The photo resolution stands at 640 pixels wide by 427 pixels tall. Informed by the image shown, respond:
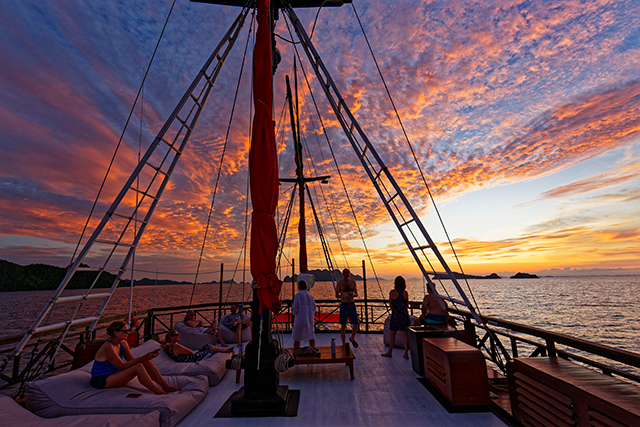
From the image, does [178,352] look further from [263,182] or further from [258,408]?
[263,182]

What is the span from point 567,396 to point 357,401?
2.58m

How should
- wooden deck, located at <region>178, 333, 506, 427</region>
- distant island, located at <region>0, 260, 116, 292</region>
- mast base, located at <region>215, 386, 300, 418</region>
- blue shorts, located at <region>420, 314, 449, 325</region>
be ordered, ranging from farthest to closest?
1. distant island, located at <region>0, 260, 116, 292</region>
2. blue shorts, located at <region>420, 314, 449, 325</region>
3. mast base, located at <region>215, 386, 300, 418</region>
4. wooden deck, located at <region>178, 333, 506, 427</region>

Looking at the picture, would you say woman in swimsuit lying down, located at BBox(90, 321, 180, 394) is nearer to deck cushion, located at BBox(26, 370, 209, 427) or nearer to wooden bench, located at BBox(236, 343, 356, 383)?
deck cushion, located at BBox(26, 370, 209, 427)

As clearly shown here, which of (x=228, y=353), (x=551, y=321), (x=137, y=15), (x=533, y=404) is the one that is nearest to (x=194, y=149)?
(x=137, y=15)

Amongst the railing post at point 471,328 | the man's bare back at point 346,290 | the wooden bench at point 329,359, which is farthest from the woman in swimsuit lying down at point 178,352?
the railing post at point 471,328

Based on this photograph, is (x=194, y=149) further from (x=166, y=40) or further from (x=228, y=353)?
(x=228, y=353)

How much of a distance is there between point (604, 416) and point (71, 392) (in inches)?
→ 231

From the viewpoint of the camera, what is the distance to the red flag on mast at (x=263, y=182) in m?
3.96

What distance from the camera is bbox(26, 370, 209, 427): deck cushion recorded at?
3.30 m

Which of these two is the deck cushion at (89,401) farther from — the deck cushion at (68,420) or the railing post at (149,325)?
the railing post at (149,325)

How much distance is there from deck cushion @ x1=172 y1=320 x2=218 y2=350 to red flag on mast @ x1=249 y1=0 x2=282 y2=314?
408 cm

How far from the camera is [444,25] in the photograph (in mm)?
6836

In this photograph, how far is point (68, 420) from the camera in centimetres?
295

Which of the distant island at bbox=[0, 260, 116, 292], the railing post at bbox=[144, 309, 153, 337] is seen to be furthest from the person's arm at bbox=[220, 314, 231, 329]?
the distant island at bbox=[0, 260, 116, 292]
